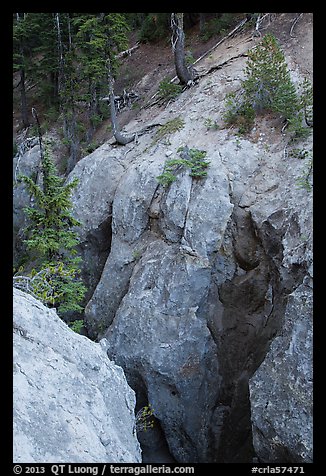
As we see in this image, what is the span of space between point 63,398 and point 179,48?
16321 mm

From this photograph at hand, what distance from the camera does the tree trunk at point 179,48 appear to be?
1758 cm

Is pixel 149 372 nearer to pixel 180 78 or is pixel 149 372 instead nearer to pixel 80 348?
pixel 80 348

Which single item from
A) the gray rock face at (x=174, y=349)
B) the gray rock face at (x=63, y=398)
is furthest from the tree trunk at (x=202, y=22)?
the gray rock face at (x=63, y=398)

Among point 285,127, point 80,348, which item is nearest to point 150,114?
point 285,127

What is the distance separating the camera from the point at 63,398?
6227mm

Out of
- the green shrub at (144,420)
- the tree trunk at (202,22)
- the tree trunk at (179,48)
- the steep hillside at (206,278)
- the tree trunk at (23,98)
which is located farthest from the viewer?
the tree trunk at (23,98)

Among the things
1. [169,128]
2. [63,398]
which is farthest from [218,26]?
[63,398]

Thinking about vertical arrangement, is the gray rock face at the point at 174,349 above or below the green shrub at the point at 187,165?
below

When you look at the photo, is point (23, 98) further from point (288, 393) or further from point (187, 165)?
point (288, 393)

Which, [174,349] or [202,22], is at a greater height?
[202,22]

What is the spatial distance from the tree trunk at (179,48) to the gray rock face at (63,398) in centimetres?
1430

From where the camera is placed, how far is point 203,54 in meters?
20.5

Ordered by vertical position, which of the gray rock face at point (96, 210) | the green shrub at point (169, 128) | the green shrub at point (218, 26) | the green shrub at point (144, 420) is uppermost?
the green shrub at point (218, 26)

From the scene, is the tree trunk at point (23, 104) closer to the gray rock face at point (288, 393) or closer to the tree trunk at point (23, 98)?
the tree trunk at point (23, 98)
